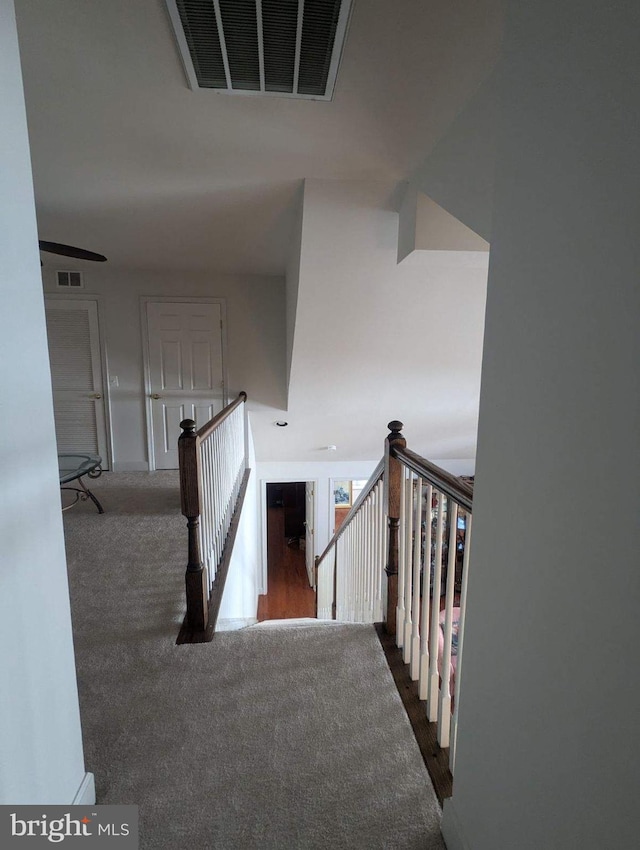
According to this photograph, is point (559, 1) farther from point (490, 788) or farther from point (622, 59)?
point (490, 788)

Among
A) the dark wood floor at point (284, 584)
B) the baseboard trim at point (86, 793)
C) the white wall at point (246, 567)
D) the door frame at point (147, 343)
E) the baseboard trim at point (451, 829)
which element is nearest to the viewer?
the baseboard trim at point (451, 829)

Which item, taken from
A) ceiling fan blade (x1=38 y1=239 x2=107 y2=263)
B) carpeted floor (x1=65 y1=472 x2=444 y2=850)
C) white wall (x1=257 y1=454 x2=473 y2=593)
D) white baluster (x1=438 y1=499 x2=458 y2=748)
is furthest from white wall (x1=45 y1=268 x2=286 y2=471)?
white baluster (x1=438 y1=499 x2=458 y2=748)

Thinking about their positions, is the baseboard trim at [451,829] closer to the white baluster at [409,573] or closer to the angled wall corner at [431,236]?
the white baluster at [409,573]

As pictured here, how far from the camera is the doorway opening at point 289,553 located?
21.4ft

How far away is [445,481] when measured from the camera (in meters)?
1.41

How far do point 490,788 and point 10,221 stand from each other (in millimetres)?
1689

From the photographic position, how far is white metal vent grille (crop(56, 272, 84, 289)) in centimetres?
455

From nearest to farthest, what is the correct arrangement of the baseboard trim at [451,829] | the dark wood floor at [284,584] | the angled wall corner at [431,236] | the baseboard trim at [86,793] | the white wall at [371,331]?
the baseboard trim at [451,829]
the baseboard trim at [86,793]
the angled wall corner at [431,236]
the white wall at [371,331]
the dark wood floor at [284,584]

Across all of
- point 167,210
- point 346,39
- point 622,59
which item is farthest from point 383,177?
point 622,59

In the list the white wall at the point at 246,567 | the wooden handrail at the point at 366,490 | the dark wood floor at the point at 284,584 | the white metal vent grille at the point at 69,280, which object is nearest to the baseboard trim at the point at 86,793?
the wooden handrail at the point at 366,490

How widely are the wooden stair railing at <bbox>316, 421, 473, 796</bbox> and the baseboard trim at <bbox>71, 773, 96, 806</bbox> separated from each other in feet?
3.56

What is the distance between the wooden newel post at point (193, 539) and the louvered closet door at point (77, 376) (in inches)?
127

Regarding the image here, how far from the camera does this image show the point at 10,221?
0.95m

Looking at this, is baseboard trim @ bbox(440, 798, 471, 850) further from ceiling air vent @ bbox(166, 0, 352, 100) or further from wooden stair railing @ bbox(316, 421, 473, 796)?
ceiling air vent @ bbox(166, 0, 352, 100)
